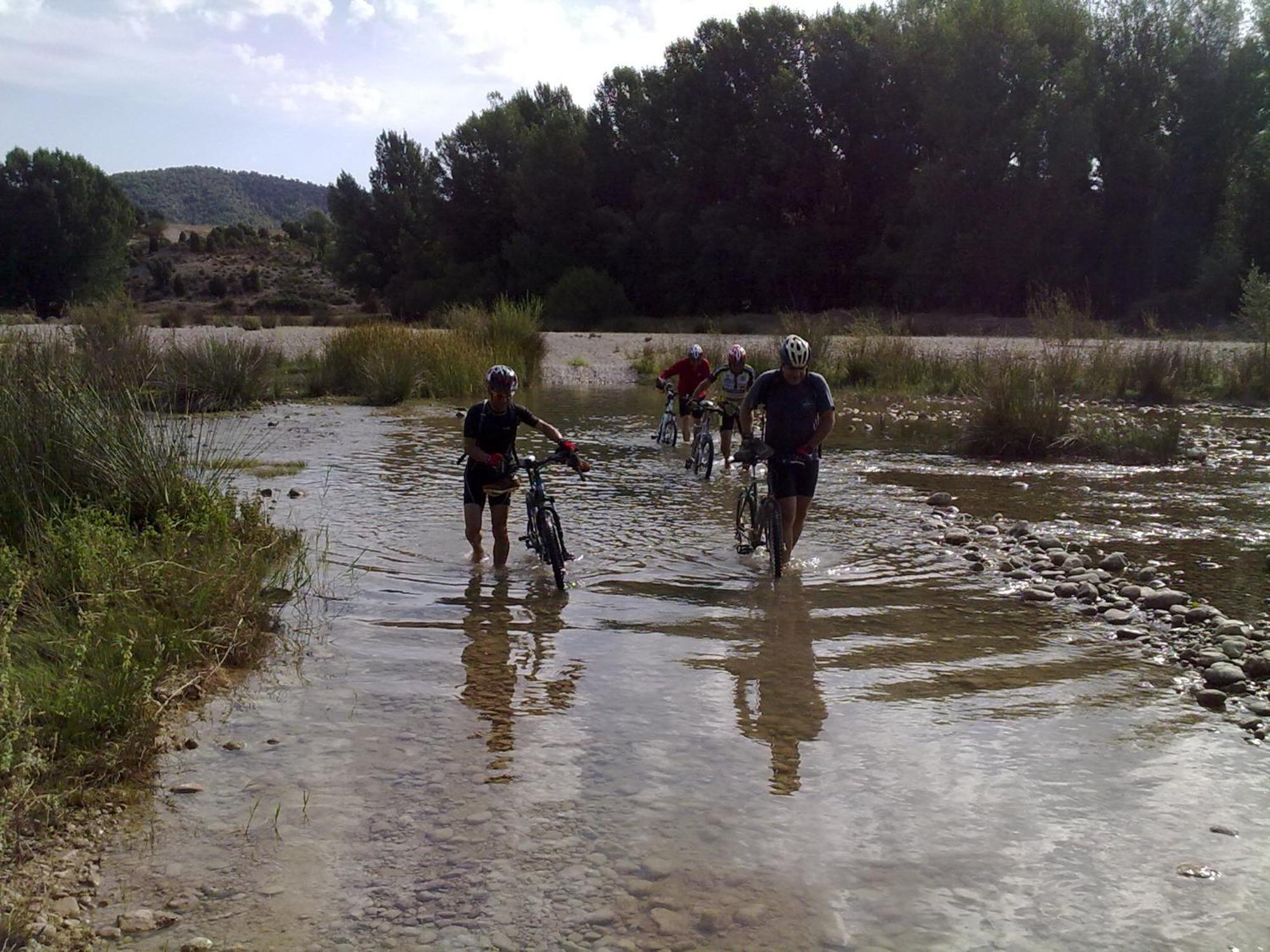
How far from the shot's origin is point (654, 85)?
56031 millimetres

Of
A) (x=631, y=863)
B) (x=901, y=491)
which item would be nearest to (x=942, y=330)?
(x=901, y=491)

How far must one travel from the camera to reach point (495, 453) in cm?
930

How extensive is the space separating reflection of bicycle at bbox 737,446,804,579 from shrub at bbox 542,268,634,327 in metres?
41.7

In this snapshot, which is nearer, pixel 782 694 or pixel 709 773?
pixel 709 773

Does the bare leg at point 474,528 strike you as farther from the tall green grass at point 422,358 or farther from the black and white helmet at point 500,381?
the tall green grass at point 422,358

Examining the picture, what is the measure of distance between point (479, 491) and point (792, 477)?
2546mm

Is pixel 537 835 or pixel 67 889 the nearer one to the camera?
pixel 67 889

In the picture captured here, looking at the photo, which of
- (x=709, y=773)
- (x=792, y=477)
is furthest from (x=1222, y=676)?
(x=792, y=477)

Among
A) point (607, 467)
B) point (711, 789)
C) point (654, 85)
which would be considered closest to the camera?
point (711, 789)

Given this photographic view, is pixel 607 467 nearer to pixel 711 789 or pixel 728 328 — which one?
pixel 711 789

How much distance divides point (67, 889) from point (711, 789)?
2618 millimetres

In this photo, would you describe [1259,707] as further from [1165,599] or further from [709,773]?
[709,773]

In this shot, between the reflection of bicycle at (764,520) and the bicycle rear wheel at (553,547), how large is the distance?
5.27 feet

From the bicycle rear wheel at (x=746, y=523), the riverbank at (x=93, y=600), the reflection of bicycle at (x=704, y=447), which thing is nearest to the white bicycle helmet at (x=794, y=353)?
the bicycle rear wheel at (x=746, y=523)
